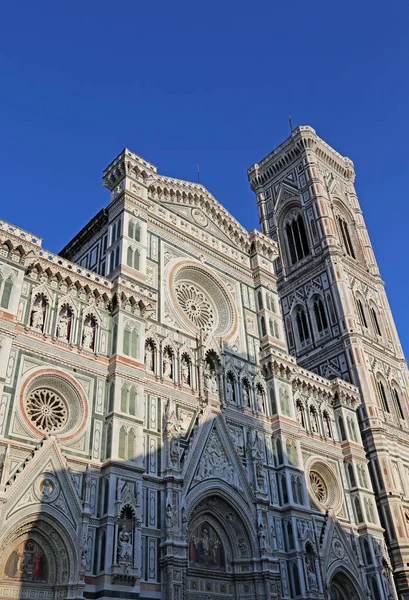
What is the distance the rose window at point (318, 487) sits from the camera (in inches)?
1053

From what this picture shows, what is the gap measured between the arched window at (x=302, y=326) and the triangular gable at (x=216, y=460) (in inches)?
655

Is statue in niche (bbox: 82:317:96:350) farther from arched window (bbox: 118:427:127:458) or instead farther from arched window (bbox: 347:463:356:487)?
arched window (bbox: 347:463:356:487)

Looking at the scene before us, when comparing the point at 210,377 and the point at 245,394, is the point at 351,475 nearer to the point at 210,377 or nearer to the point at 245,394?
the point at 245,394

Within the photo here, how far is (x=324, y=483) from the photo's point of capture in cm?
2759

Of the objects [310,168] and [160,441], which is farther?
[310,168]

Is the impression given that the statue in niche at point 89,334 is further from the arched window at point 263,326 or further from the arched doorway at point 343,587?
the arched doorway at point 343,587

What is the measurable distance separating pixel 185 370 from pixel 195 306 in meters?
4.12

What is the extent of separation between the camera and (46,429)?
18375 mm

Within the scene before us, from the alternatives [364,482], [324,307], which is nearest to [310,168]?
[324,307]

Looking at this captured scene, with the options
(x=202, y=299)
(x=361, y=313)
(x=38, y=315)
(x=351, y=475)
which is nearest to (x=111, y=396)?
(x=38, y=315)

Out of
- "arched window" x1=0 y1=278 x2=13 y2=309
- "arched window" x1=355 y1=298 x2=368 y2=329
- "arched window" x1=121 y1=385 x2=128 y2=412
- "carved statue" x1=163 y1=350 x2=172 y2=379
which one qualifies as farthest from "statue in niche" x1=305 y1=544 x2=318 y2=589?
"arched window" x1=355 y1=298 x2=368 y2=329

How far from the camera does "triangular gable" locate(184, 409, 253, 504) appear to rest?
21562mm

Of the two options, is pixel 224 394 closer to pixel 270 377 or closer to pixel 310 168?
pixel 270 377

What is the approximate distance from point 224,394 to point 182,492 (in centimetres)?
537
